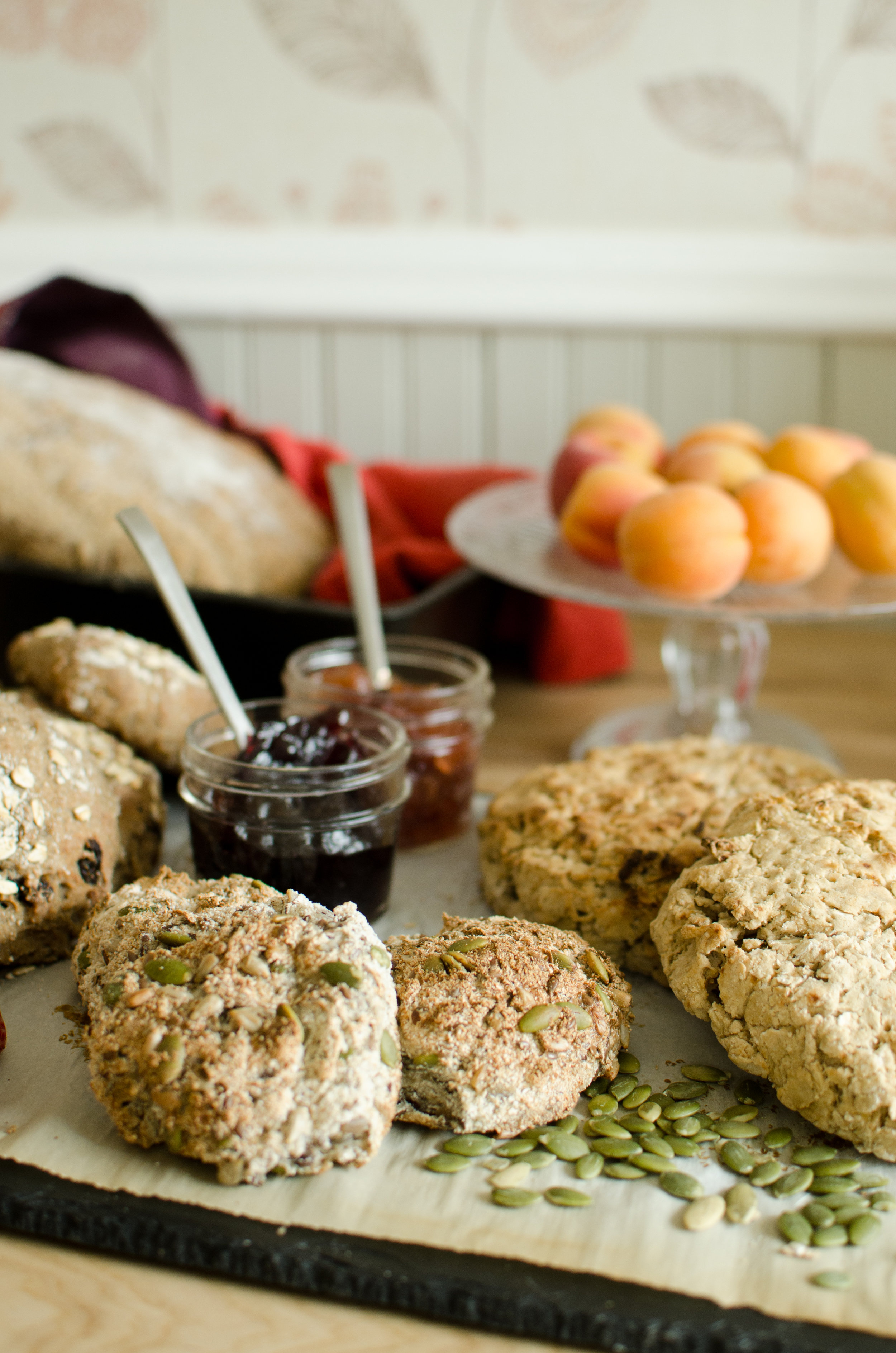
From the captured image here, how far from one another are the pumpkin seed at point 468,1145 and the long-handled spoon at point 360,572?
1.87ft

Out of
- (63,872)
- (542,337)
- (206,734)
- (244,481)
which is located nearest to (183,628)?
(206,734)

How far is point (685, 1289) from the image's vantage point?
644 mm

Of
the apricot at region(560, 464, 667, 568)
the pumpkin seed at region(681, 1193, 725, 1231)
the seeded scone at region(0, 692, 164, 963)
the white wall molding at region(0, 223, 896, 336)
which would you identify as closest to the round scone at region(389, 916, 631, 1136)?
the pumpkin seed at region(681, 1193, 725, 1231)

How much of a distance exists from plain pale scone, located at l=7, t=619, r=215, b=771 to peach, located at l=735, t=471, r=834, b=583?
60cm

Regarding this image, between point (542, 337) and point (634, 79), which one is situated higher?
point (634, 79)

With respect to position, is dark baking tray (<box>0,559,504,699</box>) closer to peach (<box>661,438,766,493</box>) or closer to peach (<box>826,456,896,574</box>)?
peach (<box>661,438,766,493</box>)

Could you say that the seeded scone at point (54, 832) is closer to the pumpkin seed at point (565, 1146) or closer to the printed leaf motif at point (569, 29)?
the pumpkin seed at point (565, 1146)

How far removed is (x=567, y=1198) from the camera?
0.70m

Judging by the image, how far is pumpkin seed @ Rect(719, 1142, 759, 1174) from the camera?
2.40ft

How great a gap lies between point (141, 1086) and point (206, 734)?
16.1 inches

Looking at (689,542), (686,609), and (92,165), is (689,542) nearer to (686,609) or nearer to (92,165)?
(686,609)

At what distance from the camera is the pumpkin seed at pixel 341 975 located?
73 cm

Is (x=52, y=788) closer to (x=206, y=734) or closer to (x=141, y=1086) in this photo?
→ (x=206, y=734)

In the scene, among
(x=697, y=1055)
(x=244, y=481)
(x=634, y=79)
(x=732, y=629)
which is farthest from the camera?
(x=634, y=79)
